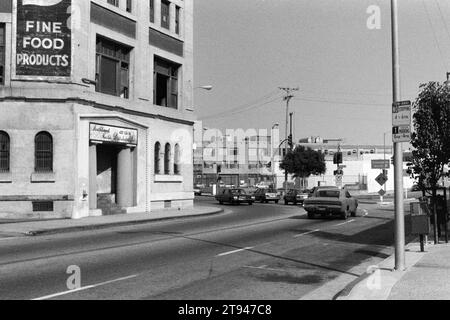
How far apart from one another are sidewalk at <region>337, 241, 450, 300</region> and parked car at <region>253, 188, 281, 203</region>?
122 feet

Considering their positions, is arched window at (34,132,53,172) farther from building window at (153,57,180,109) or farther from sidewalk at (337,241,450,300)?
sidewalk at (337,241,450,300)

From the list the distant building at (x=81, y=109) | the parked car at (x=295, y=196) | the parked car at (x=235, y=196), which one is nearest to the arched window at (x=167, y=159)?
the distant building at (x=81, y=109)

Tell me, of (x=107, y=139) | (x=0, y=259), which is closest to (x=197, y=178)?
(x=107, y=139)

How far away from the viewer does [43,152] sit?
23.5m

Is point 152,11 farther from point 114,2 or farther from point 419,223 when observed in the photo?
point 419,223

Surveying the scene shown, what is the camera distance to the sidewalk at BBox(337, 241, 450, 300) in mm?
7605

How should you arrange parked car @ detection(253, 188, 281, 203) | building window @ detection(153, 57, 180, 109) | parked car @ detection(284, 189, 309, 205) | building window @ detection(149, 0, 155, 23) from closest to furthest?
building window @ detection(149, 0, 155, 23)
building window @ detection(153, 57, 180, 109)
parked car @ detection(284, 189, 309, 205)
parked car @ detection(253, 188, 281, 203)

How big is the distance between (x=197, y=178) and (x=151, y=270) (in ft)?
281

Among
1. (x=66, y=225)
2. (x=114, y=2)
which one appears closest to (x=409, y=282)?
(x=66, y=225)

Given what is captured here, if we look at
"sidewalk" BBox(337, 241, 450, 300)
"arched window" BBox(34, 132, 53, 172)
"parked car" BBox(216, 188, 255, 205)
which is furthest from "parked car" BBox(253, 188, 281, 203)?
"sidewalk" BBox(337, 241, 450, 300)

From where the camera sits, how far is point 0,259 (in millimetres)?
11828

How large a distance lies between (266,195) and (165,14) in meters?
22.1

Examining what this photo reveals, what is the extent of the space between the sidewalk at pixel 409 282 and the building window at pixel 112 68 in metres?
19.0
